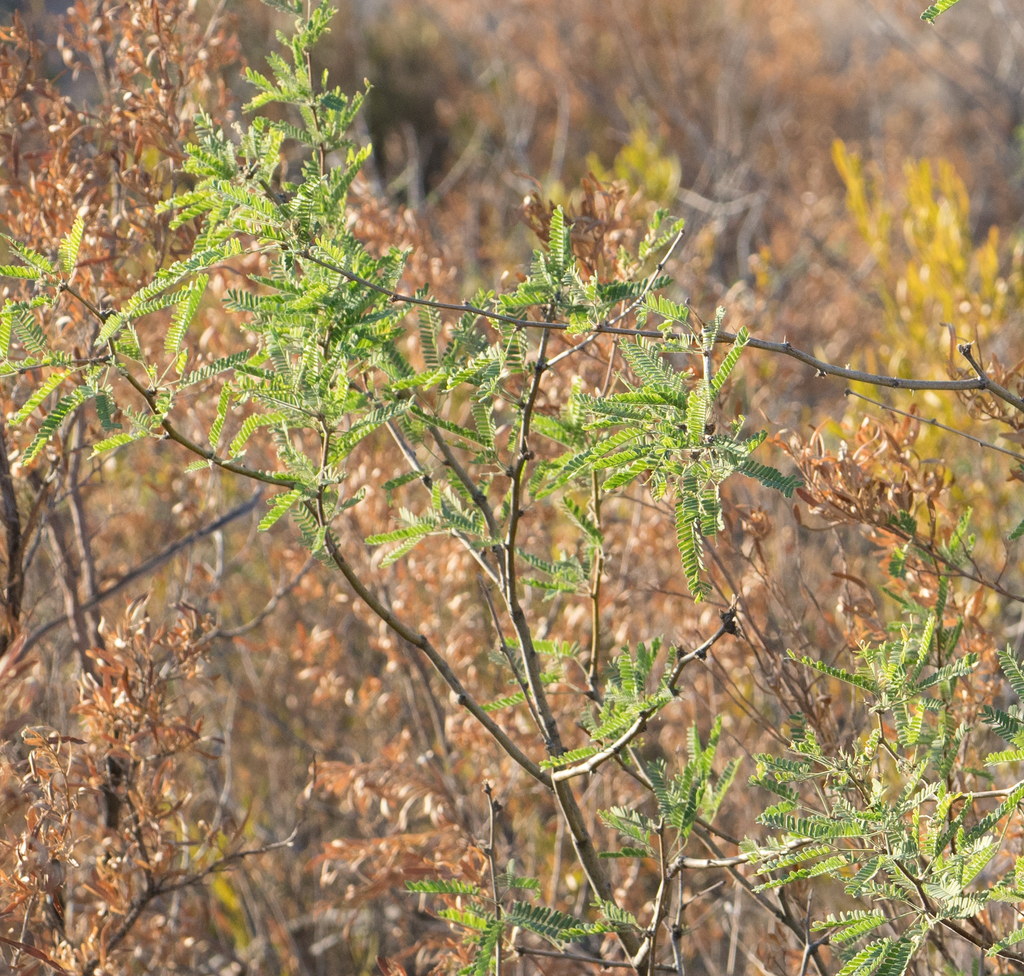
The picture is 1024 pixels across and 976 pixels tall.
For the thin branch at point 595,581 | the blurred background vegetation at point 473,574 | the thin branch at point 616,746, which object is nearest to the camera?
the thin branch at point 616,746

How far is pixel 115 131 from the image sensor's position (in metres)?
1.82

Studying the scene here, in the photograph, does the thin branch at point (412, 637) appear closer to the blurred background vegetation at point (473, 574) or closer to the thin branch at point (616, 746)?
the thin branch at point (616, 746)

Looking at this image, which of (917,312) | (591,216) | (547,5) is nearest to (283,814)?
(591,216)

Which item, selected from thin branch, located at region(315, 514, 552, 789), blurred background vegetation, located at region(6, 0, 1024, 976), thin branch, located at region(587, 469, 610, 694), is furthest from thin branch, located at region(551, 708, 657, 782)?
blurred background vegetation, located at region(6, 0, 1024, 976)

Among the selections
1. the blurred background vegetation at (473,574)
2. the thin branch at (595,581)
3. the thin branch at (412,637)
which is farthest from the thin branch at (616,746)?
the blurred background vegetation at (473,574)

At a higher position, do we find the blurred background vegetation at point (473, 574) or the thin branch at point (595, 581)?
the thin branch at point (595, 581)

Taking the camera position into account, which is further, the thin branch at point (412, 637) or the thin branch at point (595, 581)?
the thin branch at point (595, 581)

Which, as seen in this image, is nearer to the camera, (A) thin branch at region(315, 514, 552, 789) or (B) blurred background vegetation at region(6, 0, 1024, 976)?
(A) thin branch at region(315, 514, 552, 789)

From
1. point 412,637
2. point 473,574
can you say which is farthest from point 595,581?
point 473,574

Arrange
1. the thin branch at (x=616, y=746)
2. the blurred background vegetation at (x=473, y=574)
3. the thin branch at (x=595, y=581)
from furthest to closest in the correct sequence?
1. the blurred background vegetation at (x=473, y=574)
2. the thin branch at (x=595, y=581)
3. the thin branch at (x=616, y=746)

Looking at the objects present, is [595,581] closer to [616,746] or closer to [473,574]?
[616,746]

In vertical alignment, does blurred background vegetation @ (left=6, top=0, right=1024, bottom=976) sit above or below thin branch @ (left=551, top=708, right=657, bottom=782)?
below

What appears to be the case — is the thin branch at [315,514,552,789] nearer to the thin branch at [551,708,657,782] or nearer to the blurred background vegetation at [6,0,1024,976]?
the thin branch at [551,708,657,782]

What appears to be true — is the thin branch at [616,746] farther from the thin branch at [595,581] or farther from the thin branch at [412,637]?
the thin branch at [595,581]
